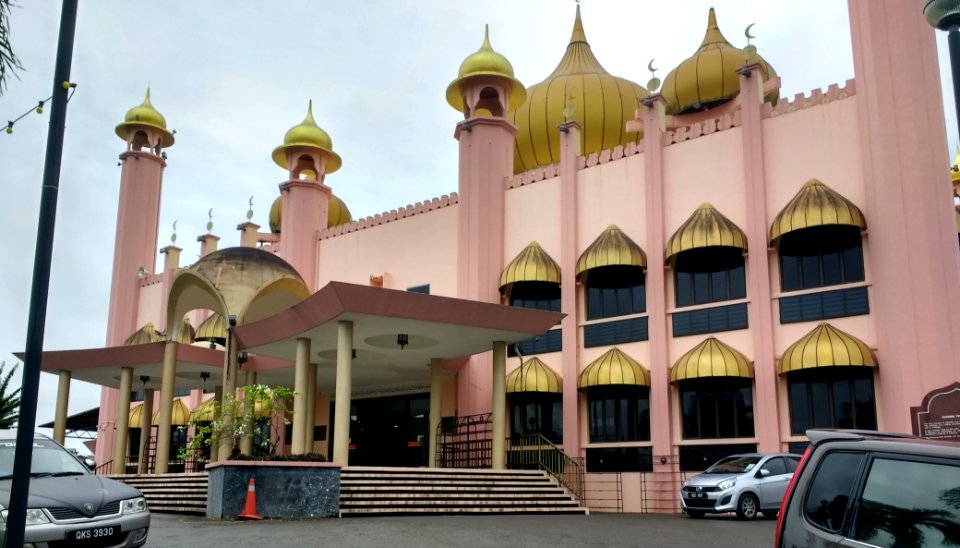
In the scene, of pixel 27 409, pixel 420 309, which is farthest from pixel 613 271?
pixel 27 409

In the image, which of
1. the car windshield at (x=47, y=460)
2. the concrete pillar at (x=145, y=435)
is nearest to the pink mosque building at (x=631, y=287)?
the concrete pillar at (x=145, y=435)

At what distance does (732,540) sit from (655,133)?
475 inches

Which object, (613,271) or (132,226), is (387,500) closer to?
(613,271)

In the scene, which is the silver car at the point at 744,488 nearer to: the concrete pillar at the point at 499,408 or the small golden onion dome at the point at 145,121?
the concrete pillar at the point at 499,408

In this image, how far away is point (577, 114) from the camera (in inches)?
1064

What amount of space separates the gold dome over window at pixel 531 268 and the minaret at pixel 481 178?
2.88 feet

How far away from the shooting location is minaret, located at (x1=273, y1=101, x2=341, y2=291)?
94.0ft

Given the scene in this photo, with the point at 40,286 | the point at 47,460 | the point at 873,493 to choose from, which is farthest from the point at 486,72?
the point at 873,493

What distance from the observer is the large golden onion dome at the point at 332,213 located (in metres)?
33.6

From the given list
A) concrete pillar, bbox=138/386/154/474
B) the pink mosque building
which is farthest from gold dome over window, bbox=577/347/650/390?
concrete pillar, bbox=138/386/154/474

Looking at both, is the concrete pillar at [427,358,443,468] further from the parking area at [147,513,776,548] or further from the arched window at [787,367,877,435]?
the arched window at [787,367,877,435]

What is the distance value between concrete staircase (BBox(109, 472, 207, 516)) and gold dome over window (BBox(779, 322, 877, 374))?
1180 cm

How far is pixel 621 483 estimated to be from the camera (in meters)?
20.2

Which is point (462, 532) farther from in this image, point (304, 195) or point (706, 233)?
point (304, 195)
